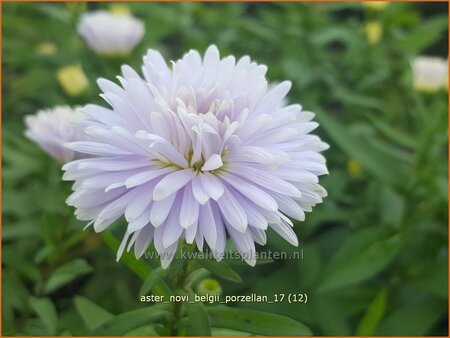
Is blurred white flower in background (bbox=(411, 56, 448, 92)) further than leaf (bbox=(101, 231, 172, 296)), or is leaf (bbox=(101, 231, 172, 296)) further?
blurred white flower in background (bbox=(411, 56, 448, 92))

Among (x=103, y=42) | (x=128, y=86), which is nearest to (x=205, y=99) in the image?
(x=128, y=86)

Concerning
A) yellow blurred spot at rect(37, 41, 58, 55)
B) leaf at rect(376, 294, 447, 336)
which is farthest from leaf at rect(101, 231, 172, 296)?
yellow blurred spot at rect(37, 41, 58, 55)

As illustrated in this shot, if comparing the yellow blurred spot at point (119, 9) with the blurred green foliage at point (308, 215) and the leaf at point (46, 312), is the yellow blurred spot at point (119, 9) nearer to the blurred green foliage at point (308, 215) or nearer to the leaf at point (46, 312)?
the blurred green foliage at point (308, 215)

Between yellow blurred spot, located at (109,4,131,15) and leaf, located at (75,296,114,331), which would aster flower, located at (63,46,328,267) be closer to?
leaf, located at (75,296,114,331)

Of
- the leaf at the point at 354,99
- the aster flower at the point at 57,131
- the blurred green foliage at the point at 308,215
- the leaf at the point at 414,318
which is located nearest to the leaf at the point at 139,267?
the blurred green foliage at the point at 308,215

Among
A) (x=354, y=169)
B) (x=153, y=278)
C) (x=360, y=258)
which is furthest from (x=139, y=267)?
(x=354, y=169)

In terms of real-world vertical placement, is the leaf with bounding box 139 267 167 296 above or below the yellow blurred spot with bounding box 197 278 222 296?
below

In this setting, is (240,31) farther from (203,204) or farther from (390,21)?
(203,204)
